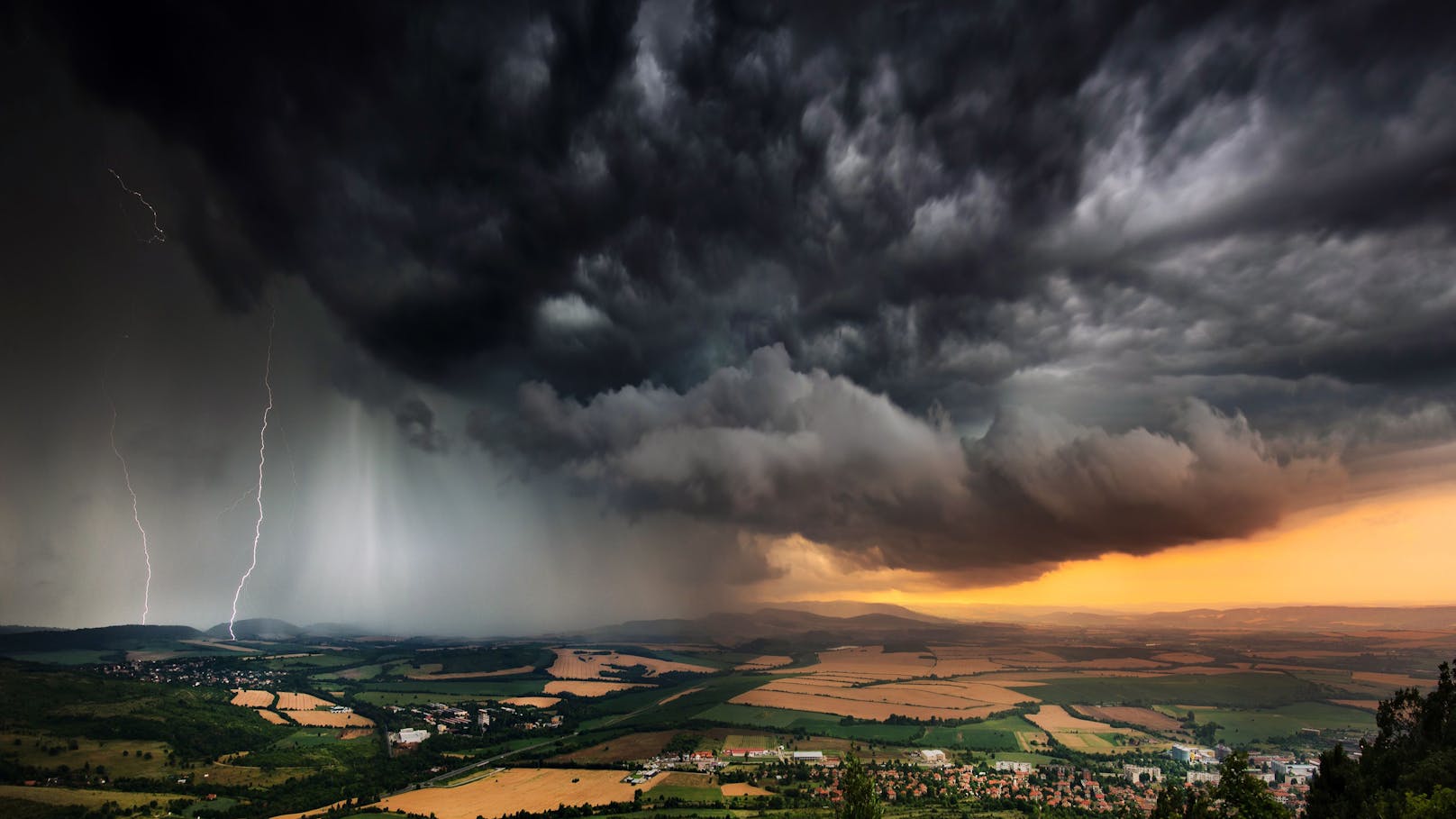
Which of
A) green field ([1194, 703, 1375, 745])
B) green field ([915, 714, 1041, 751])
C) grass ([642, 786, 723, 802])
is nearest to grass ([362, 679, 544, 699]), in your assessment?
grass ([642, 786, 723, 802])

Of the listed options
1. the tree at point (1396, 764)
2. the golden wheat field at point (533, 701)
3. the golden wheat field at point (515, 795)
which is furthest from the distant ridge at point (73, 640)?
the tree at point (1396, 764)

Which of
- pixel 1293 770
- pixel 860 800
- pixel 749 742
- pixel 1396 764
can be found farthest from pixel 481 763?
pixel 1293 770

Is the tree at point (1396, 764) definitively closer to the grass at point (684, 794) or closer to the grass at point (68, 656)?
the grass at point (684, 794)

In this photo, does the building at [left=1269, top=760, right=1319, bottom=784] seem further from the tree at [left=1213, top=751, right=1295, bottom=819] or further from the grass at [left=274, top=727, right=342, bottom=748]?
the grass at [left=274, top=727, right=342, bottom=748]

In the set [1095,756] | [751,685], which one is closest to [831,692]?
→ [751,685]

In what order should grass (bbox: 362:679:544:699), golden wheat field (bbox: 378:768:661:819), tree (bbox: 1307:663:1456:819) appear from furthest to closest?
grass (bbox: 362:679:544:699)
golden wheat field (bbox: 378:768:661:819)
tree (bbox: 1307:663:1456:819)

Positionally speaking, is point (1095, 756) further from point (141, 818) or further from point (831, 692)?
point (141, 818)
